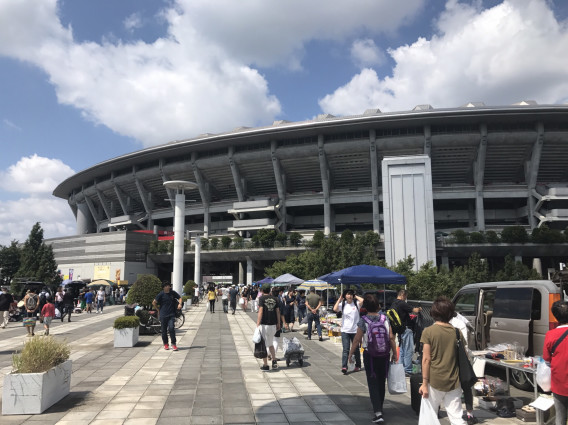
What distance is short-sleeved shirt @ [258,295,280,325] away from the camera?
28.0 feet

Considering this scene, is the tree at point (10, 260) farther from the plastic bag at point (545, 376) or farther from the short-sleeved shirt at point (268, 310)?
the plastic bag at point (545, 376)

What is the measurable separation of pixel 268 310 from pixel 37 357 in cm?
417

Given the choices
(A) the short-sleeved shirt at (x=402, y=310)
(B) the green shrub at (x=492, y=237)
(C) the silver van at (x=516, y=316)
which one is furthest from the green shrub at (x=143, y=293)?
(B) the green shrub at (x=492, y=237)

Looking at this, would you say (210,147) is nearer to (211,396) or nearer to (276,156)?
(276,156)

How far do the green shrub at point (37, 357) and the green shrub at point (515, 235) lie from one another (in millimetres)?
50287

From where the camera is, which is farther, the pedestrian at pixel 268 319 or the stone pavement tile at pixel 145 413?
the pedestrian at pixel 268 319

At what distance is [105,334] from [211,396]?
1034 cm

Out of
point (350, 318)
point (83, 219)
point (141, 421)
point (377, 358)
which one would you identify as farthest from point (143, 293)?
point (83, 219)

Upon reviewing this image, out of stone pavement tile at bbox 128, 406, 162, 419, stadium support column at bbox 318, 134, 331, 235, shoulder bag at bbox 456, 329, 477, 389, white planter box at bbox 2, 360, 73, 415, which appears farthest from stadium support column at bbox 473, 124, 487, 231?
white planter box at bbox 2, 360, 73, 415

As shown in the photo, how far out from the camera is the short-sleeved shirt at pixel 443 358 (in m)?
4.29

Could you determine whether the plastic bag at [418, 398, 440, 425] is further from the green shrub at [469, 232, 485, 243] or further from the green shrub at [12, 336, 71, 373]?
the green shrub at [469, 232, 485, 243]

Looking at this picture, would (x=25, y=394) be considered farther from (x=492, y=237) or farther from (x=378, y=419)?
(x=492, y=237)

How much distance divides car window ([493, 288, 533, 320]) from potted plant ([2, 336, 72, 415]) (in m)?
7.79

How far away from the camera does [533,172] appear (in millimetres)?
50812
